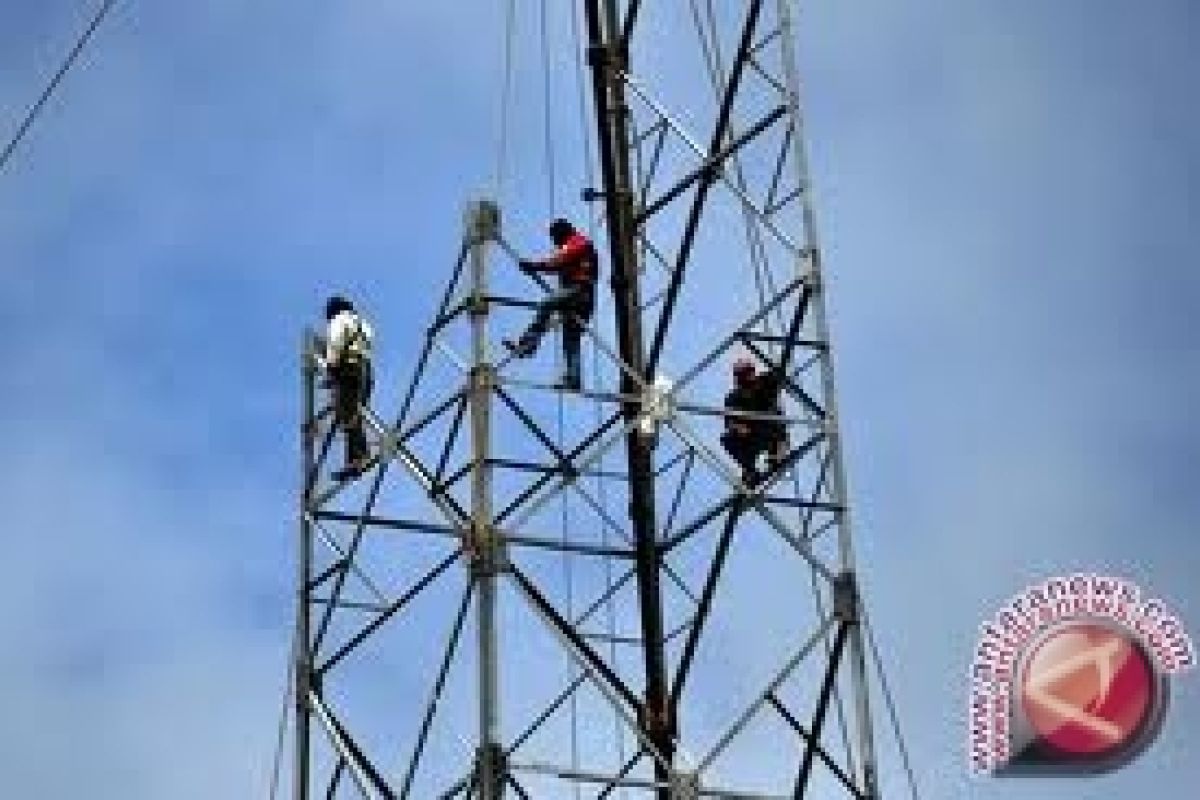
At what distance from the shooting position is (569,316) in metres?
24.8

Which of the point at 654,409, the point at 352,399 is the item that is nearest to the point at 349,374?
the point at 352,399

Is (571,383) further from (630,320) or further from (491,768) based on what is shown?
(491,768)

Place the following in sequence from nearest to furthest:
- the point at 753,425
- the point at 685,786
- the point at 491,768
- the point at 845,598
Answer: the point at 491,768 → the point at 685,786 → the point at 845,598 → the point at 753,425

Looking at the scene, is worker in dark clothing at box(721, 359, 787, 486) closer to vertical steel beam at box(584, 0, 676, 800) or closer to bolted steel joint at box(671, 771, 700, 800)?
vertical steel beam at box(584, 0, 676, 800)

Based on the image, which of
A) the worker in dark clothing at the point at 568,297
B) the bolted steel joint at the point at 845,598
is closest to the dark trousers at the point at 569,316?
the worker in dark clothing at the point at 568,297

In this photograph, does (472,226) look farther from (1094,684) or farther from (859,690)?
(1094,684)

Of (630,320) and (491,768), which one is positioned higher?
(630,320)

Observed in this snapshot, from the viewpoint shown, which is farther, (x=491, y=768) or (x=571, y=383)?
(x=571, y=383)

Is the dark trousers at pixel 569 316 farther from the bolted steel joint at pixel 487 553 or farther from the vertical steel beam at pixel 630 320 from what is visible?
the bolted steel joint at pixel 487 553

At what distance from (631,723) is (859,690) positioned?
230 centimetres

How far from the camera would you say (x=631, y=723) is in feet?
75.5

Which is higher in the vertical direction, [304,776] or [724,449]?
[724,449]

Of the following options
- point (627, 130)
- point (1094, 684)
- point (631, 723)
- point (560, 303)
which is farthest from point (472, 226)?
point (1094, 684)

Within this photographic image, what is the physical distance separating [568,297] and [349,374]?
108 inches
